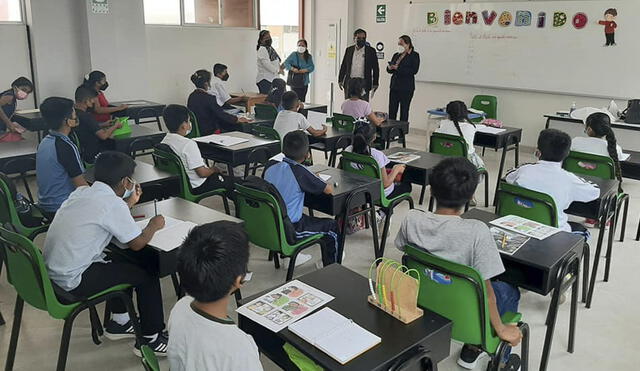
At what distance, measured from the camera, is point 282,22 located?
1027cm

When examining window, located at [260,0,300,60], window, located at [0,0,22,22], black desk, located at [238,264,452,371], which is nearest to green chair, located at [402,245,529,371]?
black desk, located at [238,264,452,371]

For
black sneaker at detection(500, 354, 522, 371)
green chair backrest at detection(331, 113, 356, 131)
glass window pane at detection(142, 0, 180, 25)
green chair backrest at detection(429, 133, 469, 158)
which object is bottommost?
black sneaker at detection(500, 354, 522, 371)

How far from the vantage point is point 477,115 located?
6781 millimetres

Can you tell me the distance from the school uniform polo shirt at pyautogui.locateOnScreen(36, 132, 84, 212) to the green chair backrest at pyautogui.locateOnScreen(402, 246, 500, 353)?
7.62ft

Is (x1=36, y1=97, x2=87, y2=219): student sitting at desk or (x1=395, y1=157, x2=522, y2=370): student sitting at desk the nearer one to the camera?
(x1=395, y1=157, x2=522, y2=370): student sitting at desk

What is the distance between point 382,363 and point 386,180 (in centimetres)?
250

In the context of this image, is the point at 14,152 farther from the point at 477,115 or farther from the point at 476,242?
the point at 477,115

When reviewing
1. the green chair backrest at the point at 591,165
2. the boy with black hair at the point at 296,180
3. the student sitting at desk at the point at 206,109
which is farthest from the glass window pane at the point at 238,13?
the green chair backrest at the point at 591,165

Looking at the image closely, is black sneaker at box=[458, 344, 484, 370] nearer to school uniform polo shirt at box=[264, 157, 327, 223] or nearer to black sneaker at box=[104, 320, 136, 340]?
school uniform polo shirt at box=[264, 157, 327, 223]

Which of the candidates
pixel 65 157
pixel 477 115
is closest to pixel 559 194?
pixel 65 157

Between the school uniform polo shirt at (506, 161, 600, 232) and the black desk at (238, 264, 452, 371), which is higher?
the school uniform polo shirt at (506, 161, 600, 232)

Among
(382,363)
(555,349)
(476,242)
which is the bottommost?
(555,349)

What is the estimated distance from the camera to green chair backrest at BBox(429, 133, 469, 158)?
4895 mm

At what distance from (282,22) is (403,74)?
11.5ft
